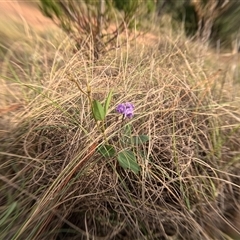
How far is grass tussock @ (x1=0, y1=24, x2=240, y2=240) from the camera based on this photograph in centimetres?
116

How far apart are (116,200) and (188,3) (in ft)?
8.53

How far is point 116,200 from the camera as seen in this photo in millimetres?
1198

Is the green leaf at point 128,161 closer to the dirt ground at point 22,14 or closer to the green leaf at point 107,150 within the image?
the green leaf at point 107,150

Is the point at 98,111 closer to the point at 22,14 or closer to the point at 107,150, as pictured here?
the point at 107,150

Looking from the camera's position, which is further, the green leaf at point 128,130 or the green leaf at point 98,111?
the green leaf at point 128,130

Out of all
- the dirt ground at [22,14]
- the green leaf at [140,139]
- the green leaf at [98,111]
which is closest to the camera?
the green leaf at [98,111]

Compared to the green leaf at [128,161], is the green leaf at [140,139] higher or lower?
higher

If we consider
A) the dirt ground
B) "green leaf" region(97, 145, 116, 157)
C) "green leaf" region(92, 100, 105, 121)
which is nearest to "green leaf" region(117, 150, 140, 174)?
"green leaf" region(97, 145, 116, 157)

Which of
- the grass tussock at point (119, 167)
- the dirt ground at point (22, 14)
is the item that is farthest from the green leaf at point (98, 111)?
the dirt ground at point (22, 14)

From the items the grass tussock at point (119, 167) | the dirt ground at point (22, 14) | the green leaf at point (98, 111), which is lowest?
the grass tussock at point (119, 167)

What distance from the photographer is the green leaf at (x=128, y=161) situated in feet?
3.84

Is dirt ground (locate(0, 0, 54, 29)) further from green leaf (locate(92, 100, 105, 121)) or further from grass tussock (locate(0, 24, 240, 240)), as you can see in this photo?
green leaf (locate(92, 100, 105, 121))

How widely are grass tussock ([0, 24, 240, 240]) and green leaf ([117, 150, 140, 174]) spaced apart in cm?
4

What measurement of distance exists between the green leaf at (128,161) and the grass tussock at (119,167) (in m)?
0.04
